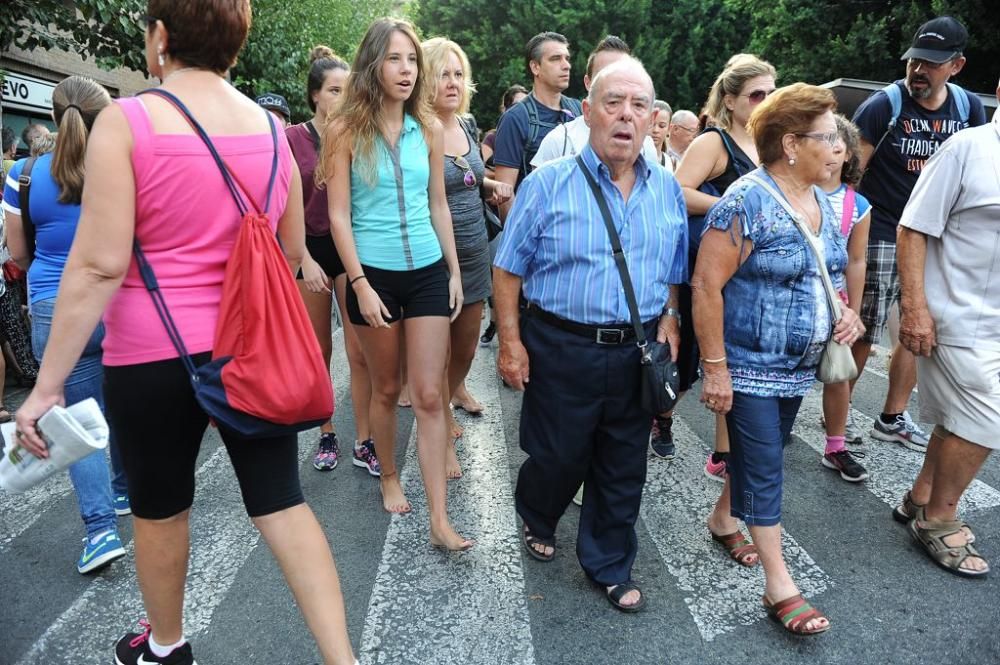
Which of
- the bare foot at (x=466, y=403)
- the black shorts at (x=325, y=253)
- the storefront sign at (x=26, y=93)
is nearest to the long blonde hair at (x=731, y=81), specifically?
the black shorts at (x=325, y=253)

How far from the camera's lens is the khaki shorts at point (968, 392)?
312 centimetres

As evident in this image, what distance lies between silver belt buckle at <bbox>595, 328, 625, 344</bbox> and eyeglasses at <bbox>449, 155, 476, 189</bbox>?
4.94 feet

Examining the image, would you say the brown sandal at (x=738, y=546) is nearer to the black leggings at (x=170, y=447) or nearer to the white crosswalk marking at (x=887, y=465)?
the white crosswalk marking at (x=887, y=465)

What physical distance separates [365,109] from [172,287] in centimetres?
152

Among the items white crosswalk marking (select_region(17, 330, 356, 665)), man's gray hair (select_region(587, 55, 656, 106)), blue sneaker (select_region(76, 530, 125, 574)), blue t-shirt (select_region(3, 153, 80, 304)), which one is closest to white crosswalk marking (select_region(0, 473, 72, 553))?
blue sneaker (select_region(76, 530, 125, 574))

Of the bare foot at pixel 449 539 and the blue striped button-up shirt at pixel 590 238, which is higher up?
the blue striped button-up shirt at pixel 590 238

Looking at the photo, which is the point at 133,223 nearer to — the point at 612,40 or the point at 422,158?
the point at 422,158

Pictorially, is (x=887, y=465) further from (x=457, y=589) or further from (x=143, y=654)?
(x=143, y=654)

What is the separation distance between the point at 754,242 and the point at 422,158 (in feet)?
4.81

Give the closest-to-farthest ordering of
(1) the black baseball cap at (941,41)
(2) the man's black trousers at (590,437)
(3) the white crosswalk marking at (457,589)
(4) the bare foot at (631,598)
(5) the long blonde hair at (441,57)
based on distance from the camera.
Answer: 1. (3) the white crosswalk marking at (457,589)
2. (2) the man's black trousers at (590,437)
3. (4) the bare foot at (631,598)
4. (5) the long blonde hair at (441,57)
5. (1) the black baseball cap at (941,41)

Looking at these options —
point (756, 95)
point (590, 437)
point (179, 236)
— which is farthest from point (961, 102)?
point (179, 236)

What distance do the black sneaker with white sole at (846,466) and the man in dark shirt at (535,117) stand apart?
2.37 m

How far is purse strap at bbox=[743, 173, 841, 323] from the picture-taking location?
273 cm

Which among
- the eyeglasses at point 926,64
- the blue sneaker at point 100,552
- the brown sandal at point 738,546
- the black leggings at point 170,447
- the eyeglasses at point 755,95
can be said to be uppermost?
the eyeglasses at point 926,64
